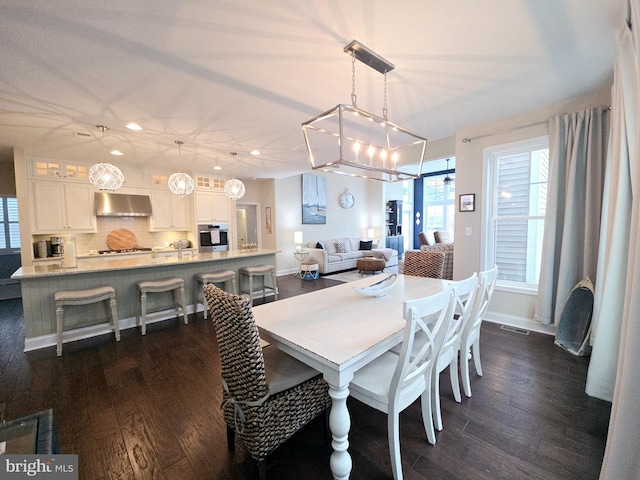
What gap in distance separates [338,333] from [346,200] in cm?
739

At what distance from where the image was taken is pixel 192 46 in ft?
5.89

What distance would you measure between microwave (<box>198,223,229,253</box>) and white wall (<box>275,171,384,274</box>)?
1.42 metres

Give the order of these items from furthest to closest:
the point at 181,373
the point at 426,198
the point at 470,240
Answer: the point at 426,198 < the point at 470,240 < the point at 181,373

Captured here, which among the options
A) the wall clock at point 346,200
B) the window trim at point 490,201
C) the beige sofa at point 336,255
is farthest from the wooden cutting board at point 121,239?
the window trim at point 490,201

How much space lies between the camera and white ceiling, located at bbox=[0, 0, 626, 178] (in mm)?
1516

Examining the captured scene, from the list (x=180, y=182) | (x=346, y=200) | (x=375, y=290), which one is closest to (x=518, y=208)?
(x=375, y=290)

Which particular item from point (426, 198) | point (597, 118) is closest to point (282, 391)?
point (597, 118)

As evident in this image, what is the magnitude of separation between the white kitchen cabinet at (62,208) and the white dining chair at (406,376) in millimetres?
5617

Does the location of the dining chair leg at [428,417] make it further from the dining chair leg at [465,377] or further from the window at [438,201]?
the window at [438,201]

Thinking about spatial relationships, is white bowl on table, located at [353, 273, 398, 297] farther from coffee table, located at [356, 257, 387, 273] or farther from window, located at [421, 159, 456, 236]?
window, located at [421, 159, 456, 236]

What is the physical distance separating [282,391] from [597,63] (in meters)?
3.37

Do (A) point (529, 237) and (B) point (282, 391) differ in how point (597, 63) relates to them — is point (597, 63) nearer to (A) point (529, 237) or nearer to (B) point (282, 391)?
(A) point (529, 237)

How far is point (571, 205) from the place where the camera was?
2.69 m

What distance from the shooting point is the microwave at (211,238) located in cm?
582
